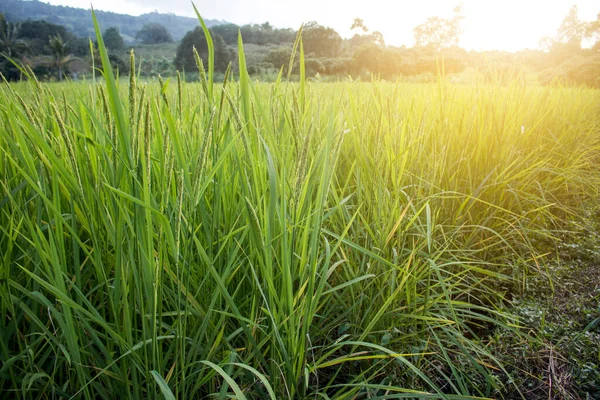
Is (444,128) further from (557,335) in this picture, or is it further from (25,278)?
(25,278)

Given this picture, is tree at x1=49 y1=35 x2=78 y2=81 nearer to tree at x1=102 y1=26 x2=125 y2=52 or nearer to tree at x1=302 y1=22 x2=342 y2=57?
tree at x1=102 y1=26 x2=125 y2=52

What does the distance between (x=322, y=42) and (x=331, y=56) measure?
1.01 meters

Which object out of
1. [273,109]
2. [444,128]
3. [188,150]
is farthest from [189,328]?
[444,128]

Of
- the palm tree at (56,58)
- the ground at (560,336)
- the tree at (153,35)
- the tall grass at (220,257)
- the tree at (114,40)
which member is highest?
the tree at (153,35)

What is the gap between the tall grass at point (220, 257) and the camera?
21.5 inches

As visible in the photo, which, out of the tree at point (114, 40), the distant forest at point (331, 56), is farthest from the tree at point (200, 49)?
the tree at point (114, 40)

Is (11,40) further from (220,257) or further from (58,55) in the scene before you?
(220,257)

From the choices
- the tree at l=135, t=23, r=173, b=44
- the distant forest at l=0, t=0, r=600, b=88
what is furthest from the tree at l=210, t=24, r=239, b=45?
the tree at l=135, t=23, r=173, b=44

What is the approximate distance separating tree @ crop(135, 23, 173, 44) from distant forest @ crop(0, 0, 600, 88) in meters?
0.15

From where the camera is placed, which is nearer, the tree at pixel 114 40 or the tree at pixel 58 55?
the tree at pixel 58 55

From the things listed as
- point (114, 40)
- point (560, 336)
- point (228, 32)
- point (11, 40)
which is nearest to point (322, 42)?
point (228, 32)

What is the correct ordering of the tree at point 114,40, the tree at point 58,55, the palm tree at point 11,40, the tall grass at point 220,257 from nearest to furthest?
the tall grass at point 220,257
the palm tree at point 11,40
the tree at point 58,55
the tree at point 114,40

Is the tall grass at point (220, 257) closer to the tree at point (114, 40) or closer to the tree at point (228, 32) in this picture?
the tree at point (228, 32)

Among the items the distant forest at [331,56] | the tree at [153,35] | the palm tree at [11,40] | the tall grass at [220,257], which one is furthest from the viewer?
the tree at [153,35]
